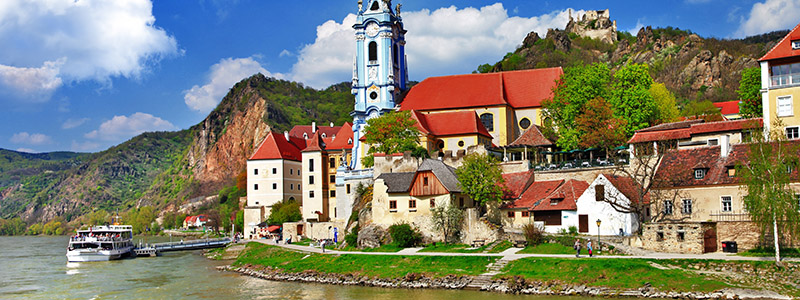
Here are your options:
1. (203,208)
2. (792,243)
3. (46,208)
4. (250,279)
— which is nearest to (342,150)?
(250,279)

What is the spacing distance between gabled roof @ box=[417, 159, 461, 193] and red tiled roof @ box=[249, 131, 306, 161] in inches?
1326

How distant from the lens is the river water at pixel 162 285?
36781 mm

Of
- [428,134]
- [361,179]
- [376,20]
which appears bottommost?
[361,179]

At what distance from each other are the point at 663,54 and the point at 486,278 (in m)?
92.7

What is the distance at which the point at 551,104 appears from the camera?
60812 millimetres

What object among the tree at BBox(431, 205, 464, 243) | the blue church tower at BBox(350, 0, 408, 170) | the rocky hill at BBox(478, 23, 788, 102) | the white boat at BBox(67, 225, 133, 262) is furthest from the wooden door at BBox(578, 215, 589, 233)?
the rocky hill at BBox(478, 23, 788, 102)

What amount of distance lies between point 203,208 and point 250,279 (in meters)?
96.2

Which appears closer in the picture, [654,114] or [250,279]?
[250,279]

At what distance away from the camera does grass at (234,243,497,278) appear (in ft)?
127

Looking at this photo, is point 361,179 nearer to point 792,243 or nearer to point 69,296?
point 69,296

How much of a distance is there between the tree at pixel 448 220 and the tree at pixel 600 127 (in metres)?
12.5

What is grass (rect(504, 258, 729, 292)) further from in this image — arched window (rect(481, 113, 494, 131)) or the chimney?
arched window (rect(481, 113, 494, 131))

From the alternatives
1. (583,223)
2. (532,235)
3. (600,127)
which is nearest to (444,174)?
(532,235)

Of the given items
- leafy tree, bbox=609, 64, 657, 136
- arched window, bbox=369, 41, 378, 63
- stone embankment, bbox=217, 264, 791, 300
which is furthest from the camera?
arched window, bbox=369, 41, 378, 63
